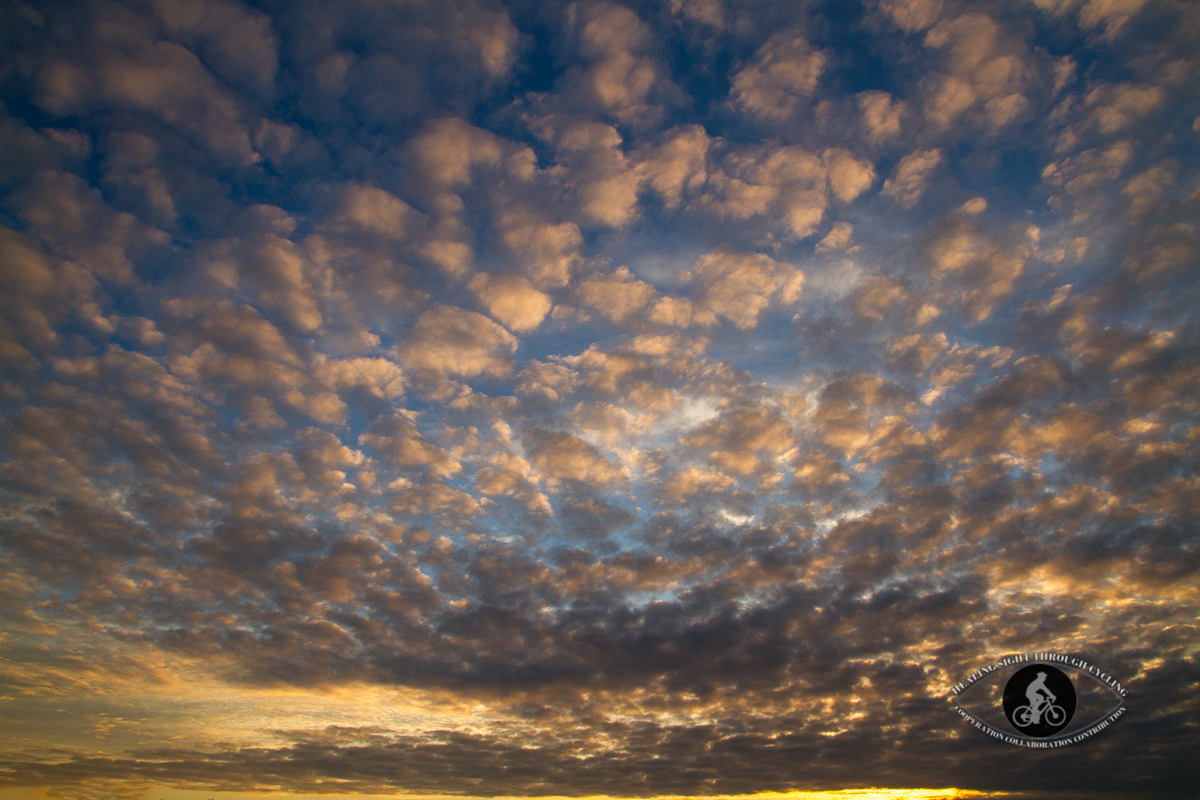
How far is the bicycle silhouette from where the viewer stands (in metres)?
78.5

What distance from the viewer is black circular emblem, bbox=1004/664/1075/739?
252 feet

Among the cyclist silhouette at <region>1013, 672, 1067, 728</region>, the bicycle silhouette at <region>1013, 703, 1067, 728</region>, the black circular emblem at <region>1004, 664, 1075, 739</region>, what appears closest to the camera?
the black circular emblem at <region>1004, 664, 1075, 739</region>

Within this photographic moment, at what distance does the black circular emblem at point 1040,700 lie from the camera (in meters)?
76.9

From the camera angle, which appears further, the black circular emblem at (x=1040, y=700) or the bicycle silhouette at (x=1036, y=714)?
the bicycle silhouette at (x=1036, y=714)

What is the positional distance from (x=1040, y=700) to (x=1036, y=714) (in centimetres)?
222

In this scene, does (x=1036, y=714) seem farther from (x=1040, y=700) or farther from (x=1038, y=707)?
(x=1040, y=700)

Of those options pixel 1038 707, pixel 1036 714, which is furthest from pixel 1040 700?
pixel 1036 714

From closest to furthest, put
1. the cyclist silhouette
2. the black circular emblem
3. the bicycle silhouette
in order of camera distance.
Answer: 1. the black circular emblem
2. the cyclist silhouette
3. the bicycle silhouette

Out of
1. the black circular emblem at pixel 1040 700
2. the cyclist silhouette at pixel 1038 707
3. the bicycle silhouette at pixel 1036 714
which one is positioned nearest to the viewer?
the black circular emblem at pixel 1040 700

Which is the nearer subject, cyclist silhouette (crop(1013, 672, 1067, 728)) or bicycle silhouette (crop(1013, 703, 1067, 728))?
cyclist silhouette (crop(1013, 672, 1067, 728))

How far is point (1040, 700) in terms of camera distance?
259 feet

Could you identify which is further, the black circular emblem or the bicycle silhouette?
the bicycle silhouette

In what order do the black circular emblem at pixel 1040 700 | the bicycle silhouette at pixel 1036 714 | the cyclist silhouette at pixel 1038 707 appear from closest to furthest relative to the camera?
1. the black circular emblem at pixel 1040 700
2. the cyclist silhouette at pixel 1038 707
3. the bicycle silhouette at pixel 1036 714

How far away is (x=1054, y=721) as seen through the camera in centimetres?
7862
